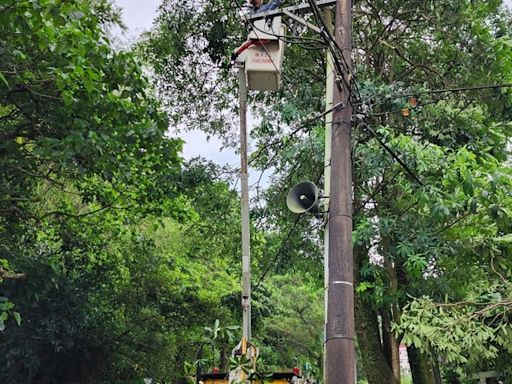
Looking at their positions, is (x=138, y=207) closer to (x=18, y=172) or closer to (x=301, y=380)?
(x=18, y=172)

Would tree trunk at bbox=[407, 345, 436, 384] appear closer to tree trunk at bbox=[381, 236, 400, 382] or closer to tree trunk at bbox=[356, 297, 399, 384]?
tree trunk at bbox=[381, 236, 400, 382]

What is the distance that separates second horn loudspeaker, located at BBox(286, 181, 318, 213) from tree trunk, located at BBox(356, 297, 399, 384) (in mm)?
5154

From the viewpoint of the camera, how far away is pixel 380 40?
8.55 metres

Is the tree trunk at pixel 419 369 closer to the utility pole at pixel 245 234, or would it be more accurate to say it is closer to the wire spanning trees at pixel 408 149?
the wire spanning trees at pixel 408 149

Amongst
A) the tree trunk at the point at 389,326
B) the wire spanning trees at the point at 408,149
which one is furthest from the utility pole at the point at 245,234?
the tree trunk at the point at 389,326

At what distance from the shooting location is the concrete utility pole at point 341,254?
3.92 metres

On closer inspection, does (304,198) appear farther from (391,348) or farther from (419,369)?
(419,369)

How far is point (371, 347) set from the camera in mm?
9695

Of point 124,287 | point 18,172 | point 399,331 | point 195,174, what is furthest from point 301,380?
point 124,287

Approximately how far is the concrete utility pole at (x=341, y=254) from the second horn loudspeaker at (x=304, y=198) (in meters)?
0.25

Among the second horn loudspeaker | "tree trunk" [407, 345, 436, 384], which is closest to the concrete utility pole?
the second horn loudspeaker

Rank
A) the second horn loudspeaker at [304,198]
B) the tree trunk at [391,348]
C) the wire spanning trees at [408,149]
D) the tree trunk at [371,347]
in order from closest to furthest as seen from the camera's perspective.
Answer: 1. the second horn loudspeaker at [304,198]
2. the wire spanning trees at [408,149]
3. the tree trunk at [371,347]
4. the tree trunk at [391,348]

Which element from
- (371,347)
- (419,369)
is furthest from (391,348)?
(419,369)

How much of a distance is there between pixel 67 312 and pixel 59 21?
28.1 feet
